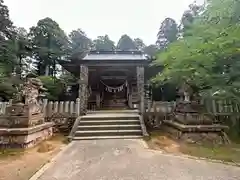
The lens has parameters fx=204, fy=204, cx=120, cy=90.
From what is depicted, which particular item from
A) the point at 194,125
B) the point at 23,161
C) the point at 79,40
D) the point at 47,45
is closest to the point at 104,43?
the point at 79,40

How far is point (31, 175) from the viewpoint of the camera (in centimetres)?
377

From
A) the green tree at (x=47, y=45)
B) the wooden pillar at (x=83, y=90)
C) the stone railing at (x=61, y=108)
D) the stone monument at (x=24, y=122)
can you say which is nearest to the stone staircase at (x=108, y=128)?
the stone railing at (x=61, y=108)

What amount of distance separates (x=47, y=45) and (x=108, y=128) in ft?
63.8

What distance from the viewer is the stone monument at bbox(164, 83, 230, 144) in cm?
683

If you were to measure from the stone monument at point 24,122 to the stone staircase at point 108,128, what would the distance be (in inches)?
53.0

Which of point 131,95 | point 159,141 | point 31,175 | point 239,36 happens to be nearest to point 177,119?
point 159,141

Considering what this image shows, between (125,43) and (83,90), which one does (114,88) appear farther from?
(125,43)

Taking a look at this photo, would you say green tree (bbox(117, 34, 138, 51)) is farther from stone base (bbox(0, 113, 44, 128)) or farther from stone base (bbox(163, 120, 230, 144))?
stone base (bbox(0, 113, 44, 128))

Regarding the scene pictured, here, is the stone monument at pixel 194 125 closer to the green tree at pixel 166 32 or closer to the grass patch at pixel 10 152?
the grass patch at pixel 10 152

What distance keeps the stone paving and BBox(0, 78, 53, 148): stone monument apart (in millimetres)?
1549

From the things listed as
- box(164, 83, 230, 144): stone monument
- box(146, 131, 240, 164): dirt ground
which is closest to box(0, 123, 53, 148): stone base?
box(146, 131, 240, 164): dirt ground

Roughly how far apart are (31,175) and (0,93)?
1331 cm

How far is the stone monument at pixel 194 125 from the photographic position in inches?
269

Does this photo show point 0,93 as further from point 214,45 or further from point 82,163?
point 214,45
